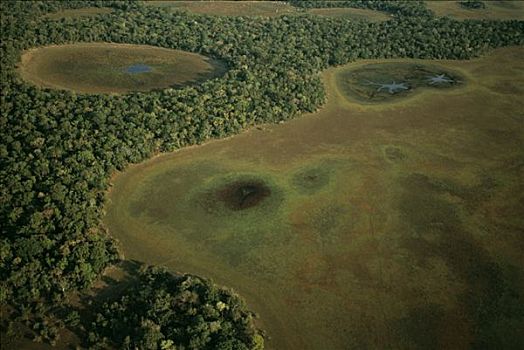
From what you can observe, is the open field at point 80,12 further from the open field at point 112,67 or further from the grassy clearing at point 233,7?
the open field at point 112,67

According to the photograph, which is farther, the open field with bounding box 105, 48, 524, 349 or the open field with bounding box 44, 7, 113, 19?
the open field with bounding box 44, 7, 113, 19

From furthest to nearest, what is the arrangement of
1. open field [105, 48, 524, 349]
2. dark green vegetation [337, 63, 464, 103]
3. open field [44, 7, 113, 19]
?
open field [44, 7, 113, 19]
dark green vegetation [337, 63, 464, 103]
open field [105, 48, 524, 349]

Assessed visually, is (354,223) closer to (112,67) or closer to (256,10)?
(112,67)

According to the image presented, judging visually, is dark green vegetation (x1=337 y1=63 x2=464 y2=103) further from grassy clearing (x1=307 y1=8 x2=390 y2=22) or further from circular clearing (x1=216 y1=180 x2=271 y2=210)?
circular clearing (x1=216 y1=180 x2=271 y2=210)

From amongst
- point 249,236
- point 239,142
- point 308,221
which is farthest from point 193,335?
point 239,142

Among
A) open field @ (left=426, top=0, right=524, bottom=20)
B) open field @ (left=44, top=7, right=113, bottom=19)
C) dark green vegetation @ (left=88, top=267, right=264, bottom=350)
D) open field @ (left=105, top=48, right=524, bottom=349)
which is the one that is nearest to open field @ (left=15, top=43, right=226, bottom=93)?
open field @ (left=44, top=7, right=113, bottom=19)

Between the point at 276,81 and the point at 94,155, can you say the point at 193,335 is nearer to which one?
the point at 94,155
